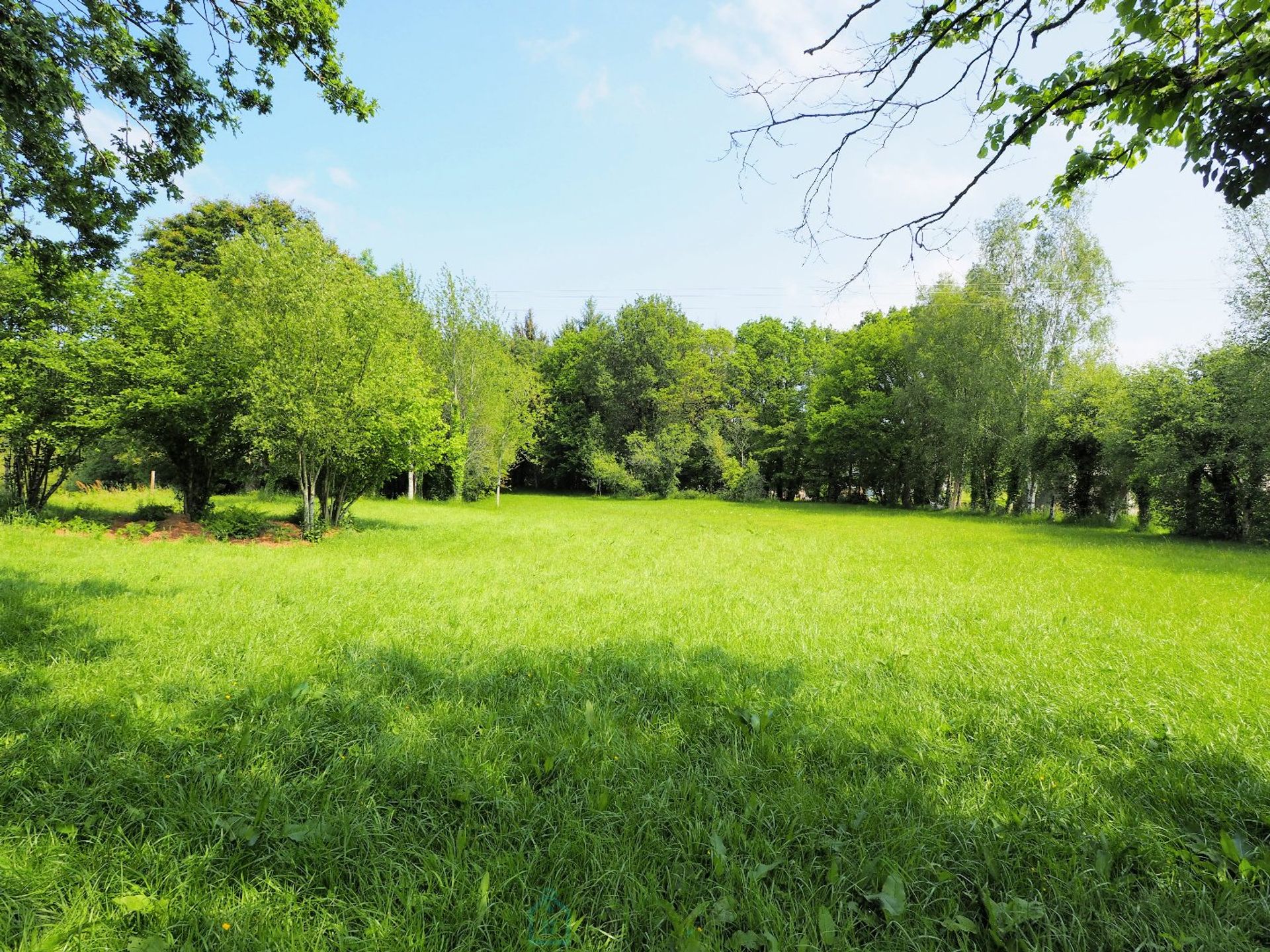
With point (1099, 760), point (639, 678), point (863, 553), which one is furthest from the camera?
point (863, 553)

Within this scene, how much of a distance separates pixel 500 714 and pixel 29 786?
243 cm

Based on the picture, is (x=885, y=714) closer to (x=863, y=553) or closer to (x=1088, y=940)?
(x=1088, y=940)

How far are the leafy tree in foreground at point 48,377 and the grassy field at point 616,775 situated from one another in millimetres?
6993

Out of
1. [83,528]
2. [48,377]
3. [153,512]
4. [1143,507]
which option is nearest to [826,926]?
[83,528]

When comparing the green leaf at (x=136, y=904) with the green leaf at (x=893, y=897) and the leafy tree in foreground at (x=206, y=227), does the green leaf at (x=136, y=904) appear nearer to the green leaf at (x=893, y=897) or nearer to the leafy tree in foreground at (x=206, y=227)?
the green leaf at (x=893, y=897)

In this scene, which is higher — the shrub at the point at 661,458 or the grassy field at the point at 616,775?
the shrub at the point at 661,458

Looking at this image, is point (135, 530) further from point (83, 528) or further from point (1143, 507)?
point (1143, 507)

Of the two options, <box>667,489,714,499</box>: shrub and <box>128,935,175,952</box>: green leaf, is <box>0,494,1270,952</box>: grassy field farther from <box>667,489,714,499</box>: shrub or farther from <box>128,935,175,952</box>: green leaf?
<box>667,489,714,499</box>: shrub

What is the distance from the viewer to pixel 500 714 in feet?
12.3

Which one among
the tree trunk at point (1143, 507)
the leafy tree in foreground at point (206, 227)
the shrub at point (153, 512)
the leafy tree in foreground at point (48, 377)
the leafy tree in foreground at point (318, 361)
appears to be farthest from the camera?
the leafy tree in foreground at point (206, 227)

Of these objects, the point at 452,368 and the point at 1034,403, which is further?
the point at 452,368

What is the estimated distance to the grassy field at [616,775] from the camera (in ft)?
6.84

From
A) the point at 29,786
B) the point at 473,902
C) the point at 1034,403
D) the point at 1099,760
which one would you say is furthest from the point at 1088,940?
the point at 1034,403

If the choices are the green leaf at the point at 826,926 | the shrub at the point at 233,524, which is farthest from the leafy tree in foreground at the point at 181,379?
the green leaf at the point at 826,926
